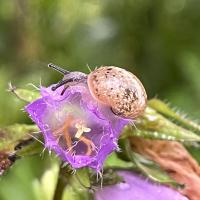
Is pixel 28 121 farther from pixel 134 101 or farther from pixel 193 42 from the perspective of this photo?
pixel 134 101

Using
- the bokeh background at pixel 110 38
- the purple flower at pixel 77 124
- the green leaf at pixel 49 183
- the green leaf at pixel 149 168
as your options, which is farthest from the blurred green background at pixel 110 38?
the purple flower at pixel 77 124

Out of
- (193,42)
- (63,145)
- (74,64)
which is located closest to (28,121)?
(74,64)

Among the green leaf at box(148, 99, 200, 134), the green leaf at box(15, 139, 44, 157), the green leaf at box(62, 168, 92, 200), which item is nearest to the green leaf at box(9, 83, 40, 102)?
the green leaf at box(15, 139, 44, 157)

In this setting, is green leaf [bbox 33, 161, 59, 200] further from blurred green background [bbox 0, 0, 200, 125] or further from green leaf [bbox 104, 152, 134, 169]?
blurred green background [bbox 0, 0, 200, 125]

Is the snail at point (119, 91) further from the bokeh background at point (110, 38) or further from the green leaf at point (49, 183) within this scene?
the bokeh background at point (110, 38)

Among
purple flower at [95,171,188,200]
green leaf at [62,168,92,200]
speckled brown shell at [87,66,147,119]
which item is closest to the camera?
speckled brown shell at [87,66,147,119]

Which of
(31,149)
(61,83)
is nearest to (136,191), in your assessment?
(31,149)
